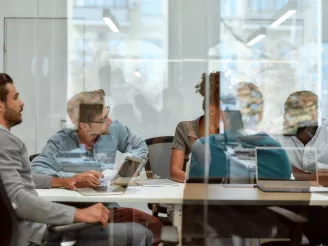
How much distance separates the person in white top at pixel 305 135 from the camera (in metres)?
3.49

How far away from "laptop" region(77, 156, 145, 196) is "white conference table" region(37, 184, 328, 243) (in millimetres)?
42

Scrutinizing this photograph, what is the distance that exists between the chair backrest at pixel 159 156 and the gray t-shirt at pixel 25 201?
54.1 inches

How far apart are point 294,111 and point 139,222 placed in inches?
119

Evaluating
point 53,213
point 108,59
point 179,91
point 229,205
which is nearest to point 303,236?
point 229,205

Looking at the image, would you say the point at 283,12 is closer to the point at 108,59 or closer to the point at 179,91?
the point at 179,91

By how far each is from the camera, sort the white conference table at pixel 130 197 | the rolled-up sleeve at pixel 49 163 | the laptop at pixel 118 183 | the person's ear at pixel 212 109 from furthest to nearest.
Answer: the person's ear at pixel 212 109 → the rolled-up sleeve at pixel 49 163 → the laptop at pixel 118 183 → the white conference table at pixel 130 197

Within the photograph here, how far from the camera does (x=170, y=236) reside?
239cm

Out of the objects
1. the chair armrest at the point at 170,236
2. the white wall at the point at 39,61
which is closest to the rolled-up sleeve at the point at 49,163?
the chair armrest at the point at 170,236

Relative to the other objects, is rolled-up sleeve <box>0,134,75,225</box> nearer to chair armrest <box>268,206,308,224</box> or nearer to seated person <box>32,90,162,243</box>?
seated person <box>32,90,162,243</box>

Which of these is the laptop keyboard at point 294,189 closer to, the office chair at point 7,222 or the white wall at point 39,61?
the office chair at point 7,222

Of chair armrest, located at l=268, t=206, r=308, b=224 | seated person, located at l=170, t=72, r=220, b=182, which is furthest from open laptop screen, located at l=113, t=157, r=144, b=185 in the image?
chair armrest, located at l=268, t=206, r=308, b=224

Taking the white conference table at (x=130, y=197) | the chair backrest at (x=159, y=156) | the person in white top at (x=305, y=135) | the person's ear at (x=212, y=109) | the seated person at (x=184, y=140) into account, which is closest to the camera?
the white conference table at (x=130, y=197)

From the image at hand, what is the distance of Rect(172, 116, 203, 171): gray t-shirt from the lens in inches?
154

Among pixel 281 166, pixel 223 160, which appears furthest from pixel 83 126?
pixel 281 166
